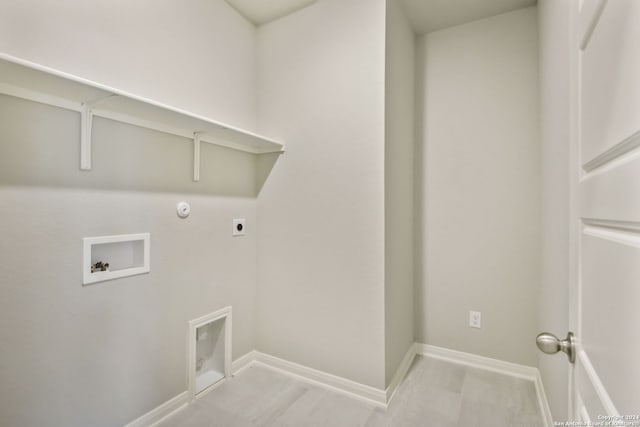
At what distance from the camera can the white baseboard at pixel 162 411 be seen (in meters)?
1.55

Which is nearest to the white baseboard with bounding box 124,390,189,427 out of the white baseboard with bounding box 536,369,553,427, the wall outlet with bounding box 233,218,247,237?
the wall outlet with bounding box 233,218,247,237

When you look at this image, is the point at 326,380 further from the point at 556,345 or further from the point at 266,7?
the point at 266,7

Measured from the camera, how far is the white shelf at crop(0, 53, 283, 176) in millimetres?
1036

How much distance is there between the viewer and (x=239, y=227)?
2129mm

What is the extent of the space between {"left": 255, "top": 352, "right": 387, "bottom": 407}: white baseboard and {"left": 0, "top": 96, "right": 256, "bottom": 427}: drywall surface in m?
0.61

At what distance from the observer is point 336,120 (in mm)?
1920

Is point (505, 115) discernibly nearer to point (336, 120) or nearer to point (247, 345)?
point (336, 120)

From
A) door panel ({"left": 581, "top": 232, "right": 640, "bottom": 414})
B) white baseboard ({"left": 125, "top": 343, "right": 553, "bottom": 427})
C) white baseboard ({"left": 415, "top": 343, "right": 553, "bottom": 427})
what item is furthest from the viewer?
white baseboard ({"left": 415, "top": 343, "right": 553, "bottom": 427})

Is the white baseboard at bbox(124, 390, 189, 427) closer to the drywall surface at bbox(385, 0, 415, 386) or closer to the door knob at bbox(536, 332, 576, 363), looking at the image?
the drywall surface at bbox(385, 0, 415, 386)

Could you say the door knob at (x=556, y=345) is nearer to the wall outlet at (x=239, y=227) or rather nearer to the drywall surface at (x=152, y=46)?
the wall outlet at (x=239, y=227)

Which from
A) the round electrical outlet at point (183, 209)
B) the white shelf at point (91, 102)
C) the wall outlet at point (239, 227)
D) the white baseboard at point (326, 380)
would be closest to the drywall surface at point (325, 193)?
the white baseboard at point (326, 380)

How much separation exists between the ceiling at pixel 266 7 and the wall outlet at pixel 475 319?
2503 millimetres

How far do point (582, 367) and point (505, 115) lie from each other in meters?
1.97

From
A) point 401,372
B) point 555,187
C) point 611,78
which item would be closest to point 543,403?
point 401,372
